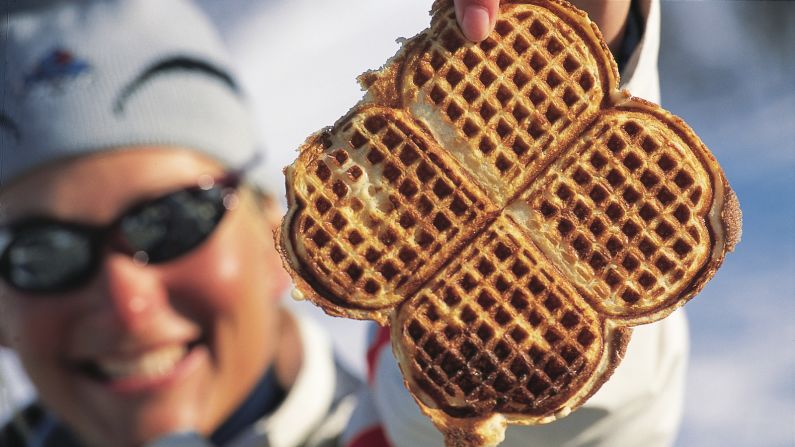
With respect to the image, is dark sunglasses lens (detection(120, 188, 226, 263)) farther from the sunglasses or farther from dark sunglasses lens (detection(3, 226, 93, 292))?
dark sunglasses lens (detection(3, 226, 93, 292))

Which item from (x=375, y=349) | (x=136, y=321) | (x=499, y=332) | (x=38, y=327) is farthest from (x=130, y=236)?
(x=499, y=332)

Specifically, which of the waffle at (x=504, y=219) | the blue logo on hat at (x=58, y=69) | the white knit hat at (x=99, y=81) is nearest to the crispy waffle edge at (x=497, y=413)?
the waffle at (x=504, y=219)

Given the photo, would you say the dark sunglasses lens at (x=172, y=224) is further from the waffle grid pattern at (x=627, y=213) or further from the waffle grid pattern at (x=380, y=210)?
the waffle grid pattern at (x=627, y=213)

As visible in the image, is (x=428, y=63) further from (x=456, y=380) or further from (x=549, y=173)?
(x=456, y=380)

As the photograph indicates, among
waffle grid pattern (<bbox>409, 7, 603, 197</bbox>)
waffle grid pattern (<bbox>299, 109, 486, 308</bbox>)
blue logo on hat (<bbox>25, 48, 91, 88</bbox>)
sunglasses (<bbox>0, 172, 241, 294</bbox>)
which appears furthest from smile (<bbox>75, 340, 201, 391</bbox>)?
waffle grid pattern (<bbox>409, 7, 603, 197</bbox>)

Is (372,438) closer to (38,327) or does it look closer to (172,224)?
(172,224)

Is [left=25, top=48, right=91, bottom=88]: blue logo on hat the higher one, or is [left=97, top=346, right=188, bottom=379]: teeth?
[left=25, top=48, right=91, bottom=88]: blue logo on hat
